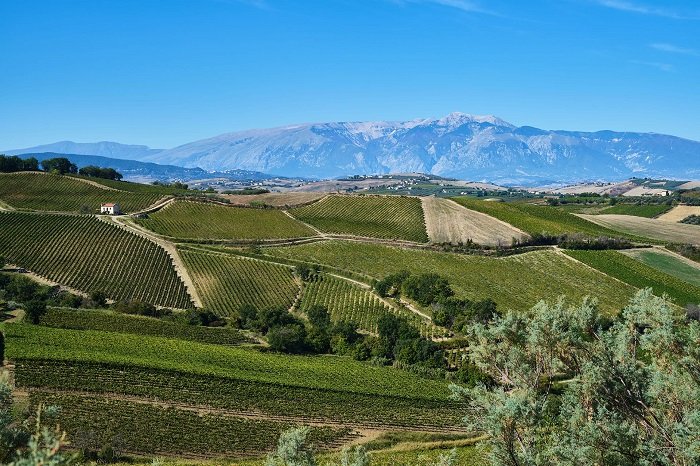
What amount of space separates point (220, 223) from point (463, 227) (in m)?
54.5

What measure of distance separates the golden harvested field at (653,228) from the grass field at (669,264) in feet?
58.3

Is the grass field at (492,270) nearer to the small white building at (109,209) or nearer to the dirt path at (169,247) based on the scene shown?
the dirt path at (169,247)

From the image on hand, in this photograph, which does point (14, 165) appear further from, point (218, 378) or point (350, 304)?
point (218, 378)

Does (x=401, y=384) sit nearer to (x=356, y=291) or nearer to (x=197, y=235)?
(x=356, y=291)

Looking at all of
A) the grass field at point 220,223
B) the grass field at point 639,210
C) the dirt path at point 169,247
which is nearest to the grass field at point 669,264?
the grass field at point 220,223

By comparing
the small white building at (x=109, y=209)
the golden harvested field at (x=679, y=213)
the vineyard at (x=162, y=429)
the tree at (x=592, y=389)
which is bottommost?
the vineyard at (x=162, y=429)

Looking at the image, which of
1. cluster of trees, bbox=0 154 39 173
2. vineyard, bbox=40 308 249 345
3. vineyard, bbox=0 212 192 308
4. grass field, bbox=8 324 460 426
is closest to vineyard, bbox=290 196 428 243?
vineyard, bbox=0 212 192 308

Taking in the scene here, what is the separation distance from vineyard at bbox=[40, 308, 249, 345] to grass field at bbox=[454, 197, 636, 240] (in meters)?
73.9

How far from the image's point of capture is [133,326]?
68.1 m

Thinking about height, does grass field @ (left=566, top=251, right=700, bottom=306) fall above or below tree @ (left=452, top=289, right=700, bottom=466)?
below

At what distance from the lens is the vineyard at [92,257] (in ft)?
271

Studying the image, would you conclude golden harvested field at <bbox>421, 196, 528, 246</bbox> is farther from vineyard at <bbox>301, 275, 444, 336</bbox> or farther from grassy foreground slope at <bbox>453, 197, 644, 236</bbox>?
vineyard at <bbox>301, 275, 444, 336</bbox>

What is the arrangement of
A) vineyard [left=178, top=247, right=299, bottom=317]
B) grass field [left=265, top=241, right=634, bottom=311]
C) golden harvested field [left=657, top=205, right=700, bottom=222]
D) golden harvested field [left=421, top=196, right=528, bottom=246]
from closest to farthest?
vineyard [left=178, top=247, right=299, bottom=317] < grass field [left=265, top=241, right=634, bottom=311] < golden harvested field [left=421, top=196, right=528, bottom=246] < golden harvested field [left=657, top=205, right=700, bottom=222]

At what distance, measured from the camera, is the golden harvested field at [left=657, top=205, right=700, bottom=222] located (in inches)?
6580
